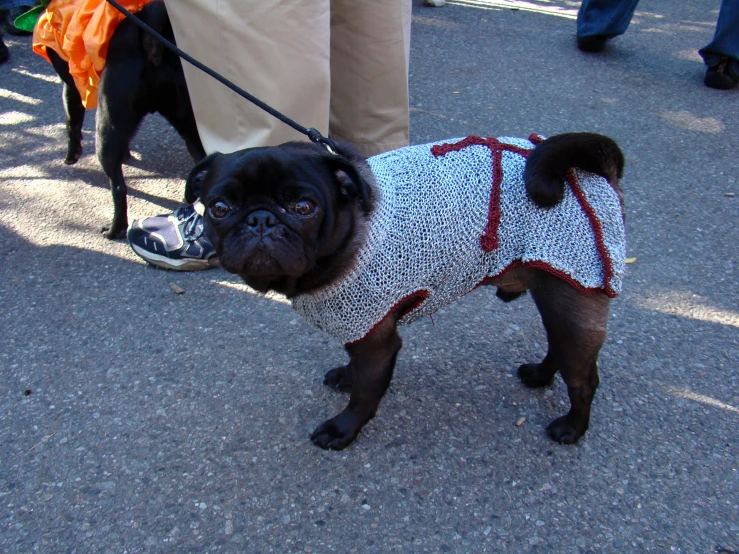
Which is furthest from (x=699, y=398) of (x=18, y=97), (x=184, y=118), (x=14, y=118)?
(x=18, y=97)

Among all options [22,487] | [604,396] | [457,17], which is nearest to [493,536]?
[604,396]

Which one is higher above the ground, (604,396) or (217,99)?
(217,99)

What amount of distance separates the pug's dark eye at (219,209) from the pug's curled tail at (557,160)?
0.89 metres

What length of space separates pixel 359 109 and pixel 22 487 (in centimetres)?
222

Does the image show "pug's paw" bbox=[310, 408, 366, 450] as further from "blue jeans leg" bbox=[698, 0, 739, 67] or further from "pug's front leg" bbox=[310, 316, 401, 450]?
"blue jeans leg" bbox=[698, 0, 739, 67]

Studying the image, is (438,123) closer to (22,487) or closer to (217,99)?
(217,99)

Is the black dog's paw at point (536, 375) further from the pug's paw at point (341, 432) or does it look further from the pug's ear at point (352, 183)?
the pug's ear at point (352, 183)

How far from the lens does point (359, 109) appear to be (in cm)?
332

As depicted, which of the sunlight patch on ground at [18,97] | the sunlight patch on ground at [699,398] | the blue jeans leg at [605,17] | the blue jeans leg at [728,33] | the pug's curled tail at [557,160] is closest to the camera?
the pug's curled tail at [557,160]

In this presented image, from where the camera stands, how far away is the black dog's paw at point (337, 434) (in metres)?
2.26

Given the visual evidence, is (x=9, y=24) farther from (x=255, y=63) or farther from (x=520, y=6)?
(x=520, y=6)

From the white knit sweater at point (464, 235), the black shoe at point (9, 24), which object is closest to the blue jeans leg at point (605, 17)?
the white knit sweater at point (464, 235)

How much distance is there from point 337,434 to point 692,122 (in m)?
3.85

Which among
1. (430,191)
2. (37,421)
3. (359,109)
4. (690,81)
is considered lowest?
(37,421)
